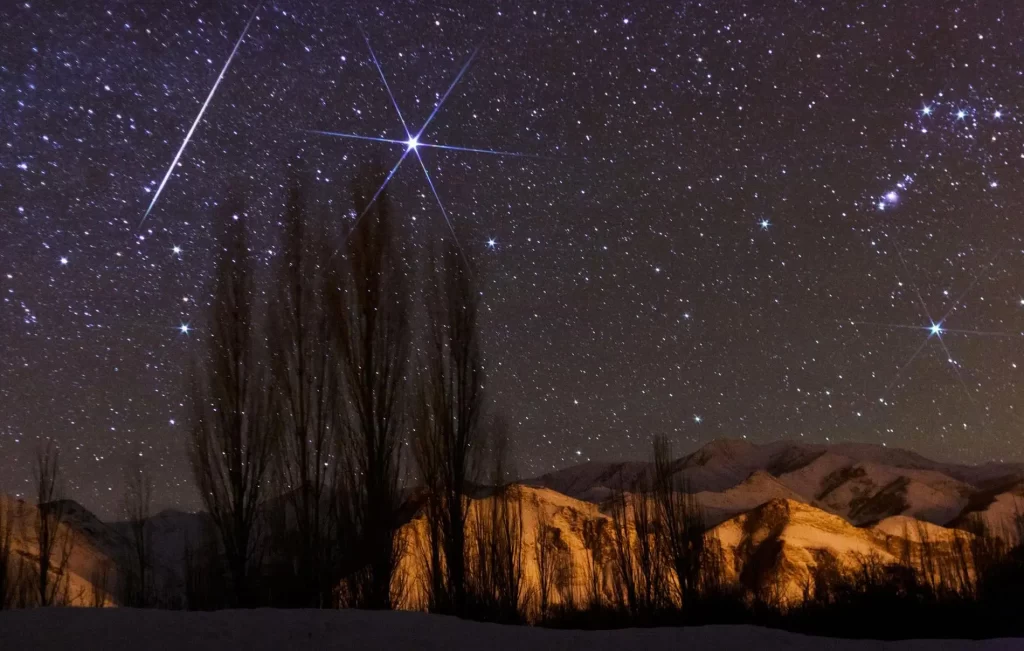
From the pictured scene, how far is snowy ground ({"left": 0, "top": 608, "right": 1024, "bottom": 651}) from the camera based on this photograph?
23.1ft

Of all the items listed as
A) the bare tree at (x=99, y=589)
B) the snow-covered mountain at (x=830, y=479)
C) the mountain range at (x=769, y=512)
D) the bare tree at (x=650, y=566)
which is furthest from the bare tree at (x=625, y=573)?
the snow-covered mountain at (x=830, y=479)

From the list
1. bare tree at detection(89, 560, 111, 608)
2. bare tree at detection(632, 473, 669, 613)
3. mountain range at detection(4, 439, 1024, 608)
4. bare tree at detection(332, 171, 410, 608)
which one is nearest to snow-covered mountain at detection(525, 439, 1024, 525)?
mountain range at detection(4, 439, 1024, 608)

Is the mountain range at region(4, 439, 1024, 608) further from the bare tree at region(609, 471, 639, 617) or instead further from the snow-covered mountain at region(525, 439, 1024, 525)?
the bare tree at region(609, 471, 639, 617)

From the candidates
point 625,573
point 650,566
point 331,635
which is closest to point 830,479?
point 650,566

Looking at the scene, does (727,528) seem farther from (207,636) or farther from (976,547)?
(207,636)

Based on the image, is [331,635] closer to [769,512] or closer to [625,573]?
[625,573]

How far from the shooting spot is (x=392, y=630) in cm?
770

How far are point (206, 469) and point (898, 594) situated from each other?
13.2m

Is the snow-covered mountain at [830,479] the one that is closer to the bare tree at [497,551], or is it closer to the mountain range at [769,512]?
the mountain range at [769,512]

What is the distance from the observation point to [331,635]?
292 inches

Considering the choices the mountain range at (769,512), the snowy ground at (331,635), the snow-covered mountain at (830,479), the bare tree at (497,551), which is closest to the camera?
the snowy ground at (331,635)

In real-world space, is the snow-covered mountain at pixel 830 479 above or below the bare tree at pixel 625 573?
above

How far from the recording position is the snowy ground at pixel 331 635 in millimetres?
7047

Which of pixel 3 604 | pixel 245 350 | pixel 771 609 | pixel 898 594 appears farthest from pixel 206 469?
pixel 898 594
